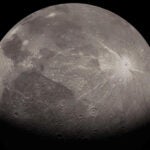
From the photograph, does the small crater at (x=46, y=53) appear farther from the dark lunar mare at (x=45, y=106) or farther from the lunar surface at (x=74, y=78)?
the dark lunar mare at (x=45, y=106)

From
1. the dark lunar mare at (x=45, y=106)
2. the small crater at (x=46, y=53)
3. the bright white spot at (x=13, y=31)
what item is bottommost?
the dark lunar mare at (x=45, y=106)

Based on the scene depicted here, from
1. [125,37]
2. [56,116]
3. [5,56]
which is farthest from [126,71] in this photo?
[5,56]

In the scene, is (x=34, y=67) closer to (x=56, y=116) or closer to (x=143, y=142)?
(x=56, y=116)

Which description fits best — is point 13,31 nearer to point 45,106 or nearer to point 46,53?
point 46,53

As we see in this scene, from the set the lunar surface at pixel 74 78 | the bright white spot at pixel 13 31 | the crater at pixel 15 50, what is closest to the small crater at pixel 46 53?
the lunar surface at pixel 74 78

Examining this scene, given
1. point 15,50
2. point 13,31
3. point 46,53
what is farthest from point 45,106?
point 13,31

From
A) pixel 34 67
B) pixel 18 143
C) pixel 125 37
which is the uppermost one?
pixel 125 37

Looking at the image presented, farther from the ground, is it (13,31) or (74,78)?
(13,31)

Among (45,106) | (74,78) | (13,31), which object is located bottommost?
(45,106)

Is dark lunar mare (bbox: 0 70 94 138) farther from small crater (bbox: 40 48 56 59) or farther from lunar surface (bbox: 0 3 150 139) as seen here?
small crater (bbox: 40 48 56 59)
